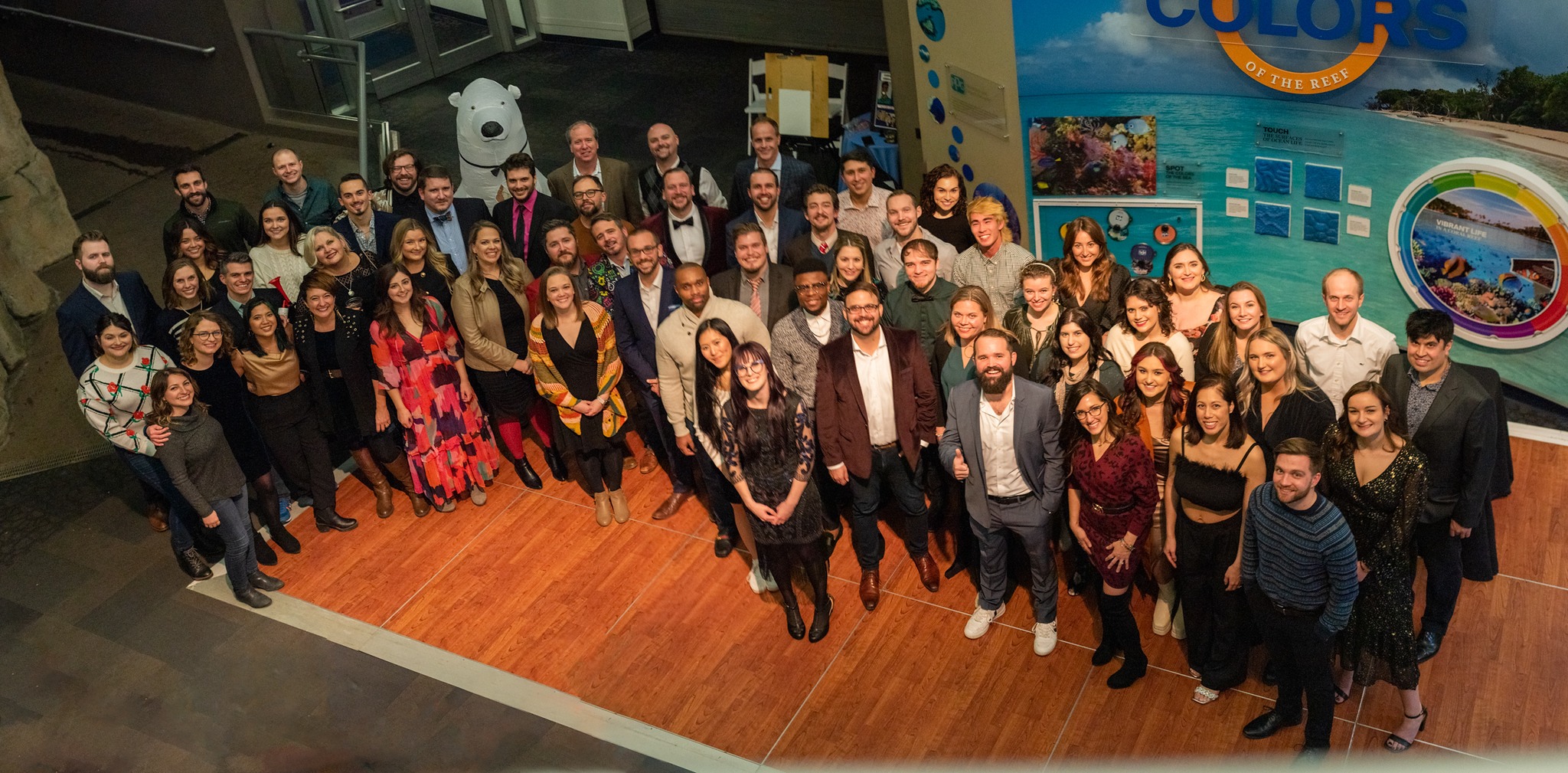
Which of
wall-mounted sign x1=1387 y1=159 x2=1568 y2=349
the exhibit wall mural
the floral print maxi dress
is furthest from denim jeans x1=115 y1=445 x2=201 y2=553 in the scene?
wall-mounted sign x1=1387 y1=159 x2=1568 y2=349

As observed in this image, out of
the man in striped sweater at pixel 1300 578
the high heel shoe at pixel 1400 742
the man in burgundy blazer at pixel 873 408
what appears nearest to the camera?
the man in striped sweater at pixel 1300 578

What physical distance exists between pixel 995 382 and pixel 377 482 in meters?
3.69

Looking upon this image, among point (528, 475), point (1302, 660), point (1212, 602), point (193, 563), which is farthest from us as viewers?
point (528, 475)

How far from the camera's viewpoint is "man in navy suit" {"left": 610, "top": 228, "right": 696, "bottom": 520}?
19.0 feet

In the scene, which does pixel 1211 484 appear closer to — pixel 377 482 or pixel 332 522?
pixel 377 482

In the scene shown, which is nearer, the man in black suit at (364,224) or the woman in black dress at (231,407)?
the woman in black dress at (231,407)

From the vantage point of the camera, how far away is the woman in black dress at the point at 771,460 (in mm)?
4898

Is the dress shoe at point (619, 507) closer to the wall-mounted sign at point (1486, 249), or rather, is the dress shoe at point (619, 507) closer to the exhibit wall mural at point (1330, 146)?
the exhibit wall mural at point (1330, 146)

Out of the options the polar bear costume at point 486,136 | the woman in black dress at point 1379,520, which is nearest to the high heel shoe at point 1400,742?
the woman in black dress at point 1379,520

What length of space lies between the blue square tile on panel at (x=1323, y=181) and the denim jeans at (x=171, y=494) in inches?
232

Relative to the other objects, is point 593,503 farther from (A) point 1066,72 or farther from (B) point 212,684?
(A) point 1066,72

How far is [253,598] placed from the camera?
6.17m

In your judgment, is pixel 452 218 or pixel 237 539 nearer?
pixel 237 539

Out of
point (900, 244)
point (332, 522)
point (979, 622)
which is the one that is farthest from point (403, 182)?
point (979, 622)
